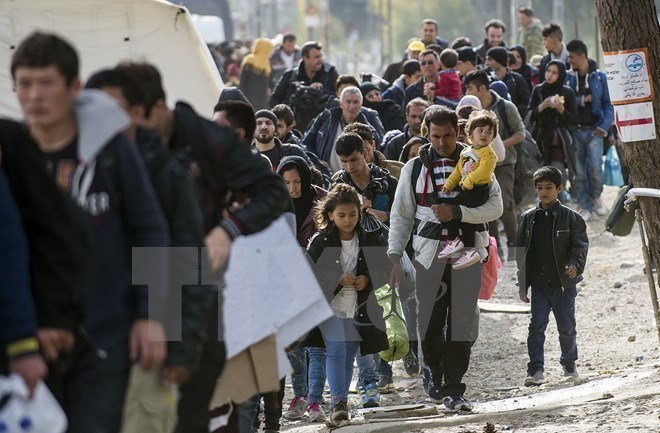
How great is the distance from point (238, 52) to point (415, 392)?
22.6 meters

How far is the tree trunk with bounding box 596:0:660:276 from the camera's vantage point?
9.26 metres

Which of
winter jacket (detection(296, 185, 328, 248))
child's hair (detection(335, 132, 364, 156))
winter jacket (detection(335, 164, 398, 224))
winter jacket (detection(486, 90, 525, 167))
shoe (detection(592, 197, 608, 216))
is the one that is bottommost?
winter jacket (detection(296, 185, 328, 248))

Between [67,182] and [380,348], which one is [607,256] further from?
[67,182]

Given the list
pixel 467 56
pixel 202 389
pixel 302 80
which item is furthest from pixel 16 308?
pixel 467 56

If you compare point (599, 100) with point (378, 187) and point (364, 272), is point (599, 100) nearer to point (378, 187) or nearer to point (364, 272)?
point (378, 187)

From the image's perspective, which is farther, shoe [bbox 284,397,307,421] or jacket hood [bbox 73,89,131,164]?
shoe [bbox 284,397,307,421]

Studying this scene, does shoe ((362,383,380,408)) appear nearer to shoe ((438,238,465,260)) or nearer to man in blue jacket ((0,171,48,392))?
shoe ((438,238,465,260))

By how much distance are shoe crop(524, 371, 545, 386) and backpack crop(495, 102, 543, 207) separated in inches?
198

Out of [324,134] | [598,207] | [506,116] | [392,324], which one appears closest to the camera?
[392,324]

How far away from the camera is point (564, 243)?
1036 centimetres

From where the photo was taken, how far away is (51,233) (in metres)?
4.74

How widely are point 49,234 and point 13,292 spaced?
0.26 m

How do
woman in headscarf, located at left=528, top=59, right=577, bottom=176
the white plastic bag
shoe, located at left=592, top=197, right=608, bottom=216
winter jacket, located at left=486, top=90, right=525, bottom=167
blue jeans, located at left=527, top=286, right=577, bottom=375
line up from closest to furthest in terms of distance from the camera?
the white plastic bag
blue jeans, located at left=527, top=286, right=577, bottom=375
winter jacket, located at left=486, top=90, right=525, bottom=167
woman in headscarf, located at left=528, top=59, right=577, bottom=176
shoe, located at left=592, top=197, right=608, bottom=216

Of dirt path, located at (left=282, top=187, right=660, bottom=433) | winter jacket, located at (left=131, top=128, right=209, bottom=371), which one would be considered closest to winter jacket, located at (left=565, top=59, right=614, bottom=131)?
dirt path, located at (left=282, top=187, right=660, bottom=433)
